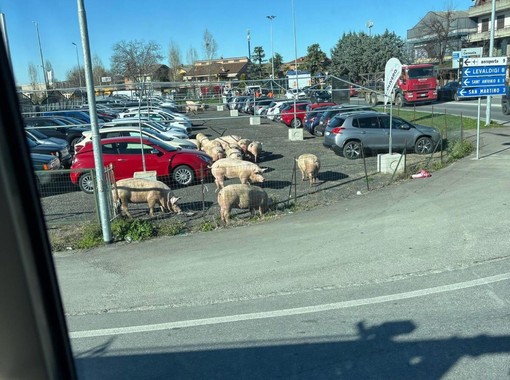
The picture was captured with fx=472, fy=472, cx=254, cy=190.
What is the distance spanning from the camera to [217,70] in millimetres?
53375

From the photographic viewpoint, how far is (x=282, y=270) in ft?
22.2

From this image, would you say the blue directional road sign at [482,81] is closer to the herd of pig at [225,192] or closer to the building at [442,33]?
the herd of pig at [225,192]

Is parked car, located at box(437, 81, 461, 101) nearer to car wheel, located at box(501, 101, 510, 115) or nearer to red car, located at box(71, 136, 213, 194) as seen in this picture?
car wheel, located at box(501, 101, 510, 115)

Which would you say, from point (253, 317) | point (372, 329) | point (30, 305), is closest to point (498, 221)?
point (372, 329)

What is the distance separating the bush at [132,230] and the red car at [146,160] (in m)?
4.70

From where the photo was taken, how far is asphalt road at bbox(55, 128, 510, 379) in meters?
4.14

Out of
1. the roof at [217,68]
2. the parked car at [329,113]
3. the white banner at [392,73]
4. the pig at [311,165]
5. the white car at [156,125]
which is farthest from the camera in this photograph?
the roof at [217,68]

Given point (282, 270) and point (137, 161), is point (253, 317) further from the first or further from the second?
point (137, 161)

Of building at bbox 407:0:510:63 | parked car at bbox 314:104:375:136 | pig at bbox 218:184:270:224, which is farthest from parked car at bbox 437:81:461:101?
pig at bbox 218:184:270:224

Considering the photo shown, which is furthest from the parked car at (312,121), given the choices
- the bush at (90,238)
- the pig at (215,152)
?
the bush at (90,238)

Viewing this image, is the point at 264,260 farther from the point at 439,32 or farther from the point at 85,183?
the point at 439,32

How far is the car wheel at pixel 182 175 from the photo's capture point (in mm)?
14008

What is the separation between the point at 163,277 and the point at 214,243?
1.73 metres

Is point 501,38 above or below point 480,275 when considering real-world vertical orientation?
Result: above
